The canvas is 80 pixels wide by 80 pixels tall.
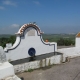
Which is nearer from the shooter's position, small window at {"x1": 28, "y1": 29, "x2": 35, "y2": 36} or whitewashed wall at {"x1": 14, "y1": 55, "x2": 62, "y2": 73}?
whitewashed wall at {"x1": 14, "y1": 55, "x2": 62, "y2": 73}

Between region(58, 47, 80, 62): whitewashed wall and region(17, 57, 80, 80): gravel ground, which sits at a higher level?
region(58, 47, 80, 62): whitewashed wall

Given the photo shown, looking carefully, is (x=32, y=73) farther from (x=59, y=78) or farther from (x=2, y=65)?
(x=2, y=65)

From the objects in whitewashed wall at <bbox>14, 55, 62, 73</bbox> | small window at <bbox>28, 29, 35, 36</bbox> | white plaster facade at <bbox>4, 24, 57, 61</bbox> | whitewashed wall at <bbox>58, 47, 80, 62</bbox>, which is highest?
small window at <bbox>28, 29, 35, 36</bbox>

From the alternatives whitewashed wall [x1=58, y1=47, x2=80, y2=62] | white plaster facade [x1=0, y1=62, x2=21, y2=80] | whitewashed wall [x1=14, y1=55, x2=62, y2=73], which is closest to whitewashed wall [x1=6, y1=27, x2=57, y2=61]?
whitewashed wall [x1=14, y1=55, x2=62, y2=73]

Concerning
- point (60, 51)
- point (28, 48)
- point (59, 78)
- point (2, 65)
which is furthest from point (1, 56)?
point (60, 51)

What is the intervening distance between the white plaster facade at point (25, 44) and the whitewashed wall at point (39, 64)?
1500mm

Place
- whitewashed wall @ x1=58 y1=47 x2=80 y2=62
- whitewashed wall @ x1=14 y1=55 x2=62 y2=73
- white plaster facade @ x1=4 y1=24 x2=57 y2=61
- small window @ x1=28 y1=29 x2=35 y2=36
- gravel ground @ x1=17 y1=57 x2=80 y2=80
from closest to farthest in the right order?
gravel ground @ x1=17 y1=57 x2=80 y2=80
whitewashed wall @ x1=14 y1=55 x2=62 y2=73
white plaster facade @ x1=4 y1=24 x2=57 y2=61
small window @ x1=28 y1=29 x2=35 y2=36
whitewashed wall @ x1=58 y1=47 x2=80 y2=62

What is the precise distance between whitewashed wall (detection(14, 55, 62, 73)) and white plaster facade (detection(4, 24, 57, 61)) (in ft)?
4.92

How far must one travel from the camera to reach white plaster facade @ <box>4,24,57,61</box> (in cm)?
1084

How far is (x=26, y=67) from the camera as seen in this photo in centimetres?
1002

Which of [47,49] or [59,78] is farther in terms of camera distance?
[47,49]

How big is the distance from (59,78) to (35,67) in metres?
2.74

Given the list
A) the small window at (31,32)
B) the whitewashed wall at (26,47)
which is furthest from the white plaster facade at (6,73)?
the small window at (31,32)

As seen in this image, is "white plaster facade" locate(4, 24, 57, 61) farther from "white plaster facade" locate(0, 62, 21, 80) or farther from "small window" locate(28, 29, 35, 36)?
"white plaster facade" locate(0, 62, 21, 80)
